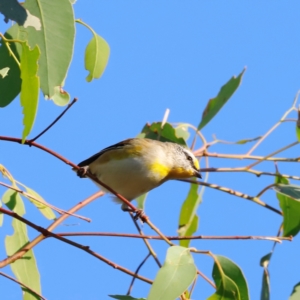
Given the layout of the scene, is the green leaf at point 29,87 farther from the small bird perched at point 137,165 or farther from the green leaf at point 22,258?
the small bird perched at point 137,165

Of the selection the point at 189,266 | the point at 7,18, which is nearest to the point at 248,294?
the point at 189,266

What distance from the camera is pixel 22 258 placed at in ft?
9.91

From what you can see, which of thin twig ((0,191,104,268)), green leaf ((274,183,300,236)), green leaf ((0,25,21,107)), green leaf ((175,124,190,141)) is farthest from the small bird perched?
green leaf ((0,25,21,107))

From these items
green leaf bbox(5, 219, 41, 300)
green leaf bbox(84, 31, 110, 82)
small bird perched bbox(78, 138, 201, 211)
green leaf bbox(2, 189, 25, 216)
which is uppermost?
green leaf bbox(84, 31, 110, 82)

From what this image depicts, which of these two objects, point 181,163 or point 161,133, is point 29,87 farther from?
point 181,163

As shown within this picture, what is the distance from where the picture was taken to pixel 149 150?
4191 mm

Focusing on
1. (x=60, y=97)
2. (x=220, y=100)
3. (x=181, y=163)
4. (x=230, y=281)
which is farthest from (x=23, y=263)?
(x=181, y=163)

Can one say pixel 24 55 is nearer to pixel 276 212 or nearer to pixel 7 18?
pixel 7 18

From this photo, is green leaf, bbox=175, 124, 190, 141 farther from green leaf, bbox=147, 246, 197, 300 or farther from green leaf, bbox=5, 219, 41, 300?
green leaf, bbox=147, 246, 197, 300

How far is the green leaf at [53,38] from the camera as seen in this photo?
2572 mm

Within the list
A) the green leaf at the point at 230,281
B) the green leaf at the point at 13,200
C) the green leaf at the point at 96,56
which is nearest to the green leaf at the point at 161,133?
the green leaf at the point at 96,56

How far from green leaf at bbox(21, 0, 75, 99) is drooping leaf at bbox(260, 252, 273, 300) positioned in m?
1.49

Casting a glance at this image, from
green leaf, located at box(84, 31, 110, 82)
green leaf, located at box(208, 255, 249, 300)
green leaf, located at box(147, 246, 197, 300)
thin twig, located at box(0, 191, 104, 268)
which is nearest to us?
green leaf, located at box(147, 246, 197, 300)

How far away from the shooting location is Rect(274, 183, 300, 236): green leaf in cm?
322
